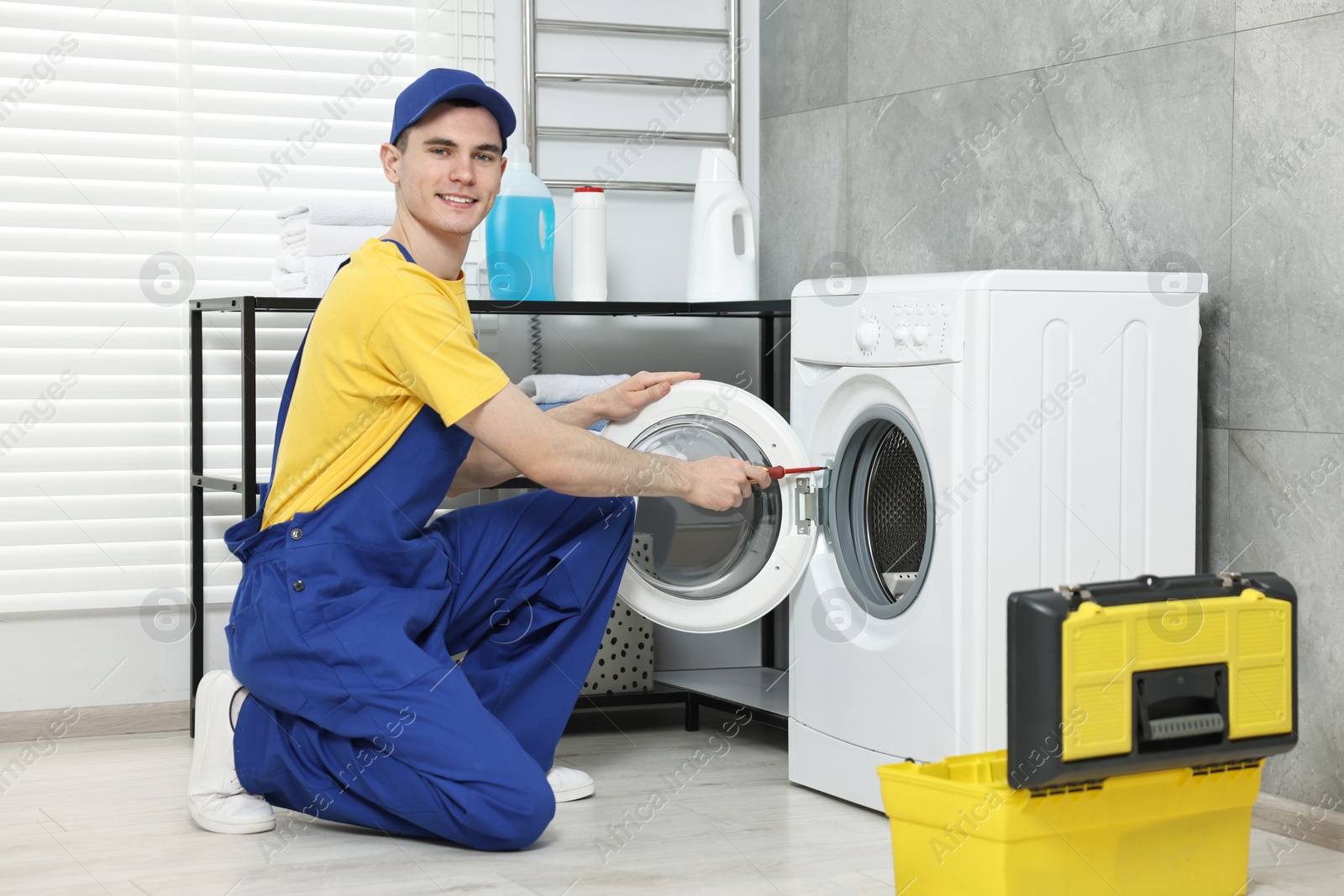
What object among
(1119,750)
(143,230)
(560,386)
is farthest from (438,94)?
(1119,750)

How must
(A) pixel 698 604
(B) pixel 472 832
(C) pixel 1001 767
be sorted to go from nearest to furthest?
(C) pixel 1001 767 < (B) pixel 472 832 < (A) pixel 698 604

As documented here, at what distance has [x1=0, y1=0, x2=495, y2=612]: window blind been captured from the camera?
288 centimetres

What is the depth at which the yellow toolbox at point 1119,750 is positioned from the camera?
1592 mm

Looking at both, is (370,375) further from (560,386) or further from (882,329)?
(882,329)

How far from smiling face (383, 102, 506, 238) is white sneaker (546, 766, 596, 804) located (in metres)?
0.95

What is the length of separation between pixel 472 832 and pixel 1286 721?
3.76 ft

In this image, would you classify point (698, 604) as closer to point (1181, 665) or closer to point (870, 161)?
point (1181, 665)

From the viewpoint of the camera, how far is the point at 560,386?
2.70m

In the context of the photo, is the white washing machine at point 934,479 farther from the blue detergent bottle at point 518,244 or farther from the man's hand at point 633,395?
the blue detergent bottle at point 518,244

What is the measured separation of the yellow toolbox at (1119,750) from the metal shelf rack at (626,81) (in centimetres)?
191

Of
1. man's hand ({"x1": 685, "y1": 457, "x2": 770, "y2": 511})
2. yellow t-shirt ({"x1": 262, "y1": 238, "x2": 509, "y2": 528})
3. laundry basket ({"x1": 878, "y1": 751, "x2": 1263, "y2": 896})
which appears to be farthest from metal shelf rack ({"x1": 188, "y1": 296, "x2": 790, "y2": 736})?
laundry basket ({"x1": 878, "y1": 751, "x2": 1263, "y2": 896})

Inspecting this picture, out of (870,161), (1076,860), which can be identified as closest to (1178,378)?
(1076,860)

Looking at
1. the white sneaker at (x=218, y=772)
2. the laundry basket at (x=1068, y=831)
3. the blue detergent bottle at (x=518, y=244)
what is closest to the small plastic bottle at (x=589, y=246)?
the blue detergent bottle at (x=518, y=244)

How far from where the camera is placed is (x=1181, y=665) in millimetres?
1653
